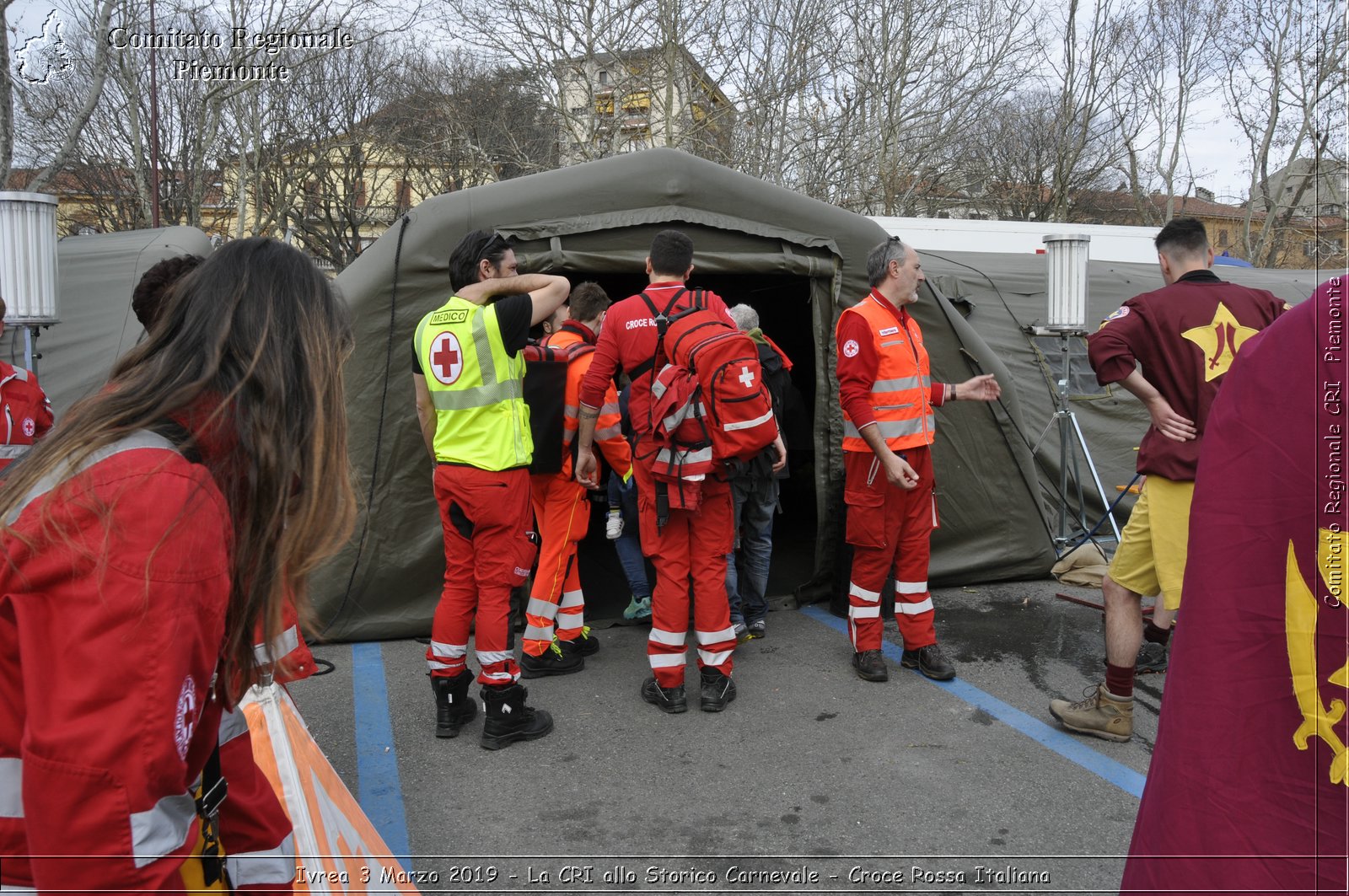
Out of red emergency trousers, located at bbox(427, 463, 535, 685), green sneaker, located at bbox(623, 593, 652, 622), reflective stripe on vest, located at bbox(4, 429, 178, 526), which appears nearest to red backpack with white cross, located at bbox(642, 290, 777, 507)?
red emergency trousers, located at bbox(427, 463, 535, 685)

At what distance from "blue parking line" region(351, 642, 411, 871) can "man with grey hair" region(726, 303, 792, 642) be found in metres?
2.01

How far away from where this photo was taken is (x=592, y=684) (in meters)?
4.79

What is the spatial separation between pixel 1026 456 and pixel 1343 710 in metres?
5.17

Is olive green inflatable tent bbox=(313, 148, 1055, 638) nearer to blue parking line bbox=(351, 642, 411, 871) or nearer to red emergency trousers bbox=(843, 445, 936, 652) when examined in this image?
blue parking line bbox=(351, 642, 411, 871)

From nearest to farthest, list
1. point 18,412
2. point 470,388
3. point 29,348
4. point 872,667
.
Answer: point 470,388
point 18,412
point 872,667
point 29,348

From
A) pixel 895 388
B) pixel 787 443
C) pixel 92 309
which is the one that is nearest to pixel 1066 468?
pixel 787 443

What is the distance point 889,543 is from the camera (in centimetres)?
462

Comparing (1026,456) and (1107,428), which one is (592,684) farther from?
(1107,428)

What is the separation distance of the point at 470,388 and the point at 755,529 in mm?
2242

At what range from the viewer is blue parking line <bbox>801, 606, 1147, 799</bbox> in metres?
3.57

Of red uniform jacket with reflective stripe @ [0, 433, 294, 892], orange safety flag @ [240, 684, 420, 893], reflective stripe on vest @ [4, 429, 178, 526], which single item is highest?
reflective stripe on vest @ [4, 429, 178, 526]

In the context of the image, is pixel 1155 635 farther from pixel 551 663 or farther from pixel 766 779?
pixel 551 663

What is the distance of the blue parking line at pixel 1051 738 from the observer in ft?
11.7

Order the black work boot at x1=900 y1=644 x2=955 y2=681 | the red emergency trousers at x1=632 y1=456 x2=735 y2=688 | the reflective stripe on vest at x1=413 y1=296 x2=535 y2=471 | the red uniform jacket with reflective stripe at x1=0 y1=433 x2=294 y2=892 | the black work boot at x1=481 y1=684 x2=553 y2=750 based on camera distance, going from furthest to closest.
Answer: the black work boot at x1=900 y1=644 x2=955 y2=681
the red emergency trousers at x1=632 y1=456 x2=735 y2=688
the black work boot at x1=481 y1=684 x2=553 y2=750
the reflective stripe on vest at x1=413 y1=296 x2=535 y2=471
the red uniform jacket with reflective stripe at x1=0 y1=433 x2=294 y2=892
